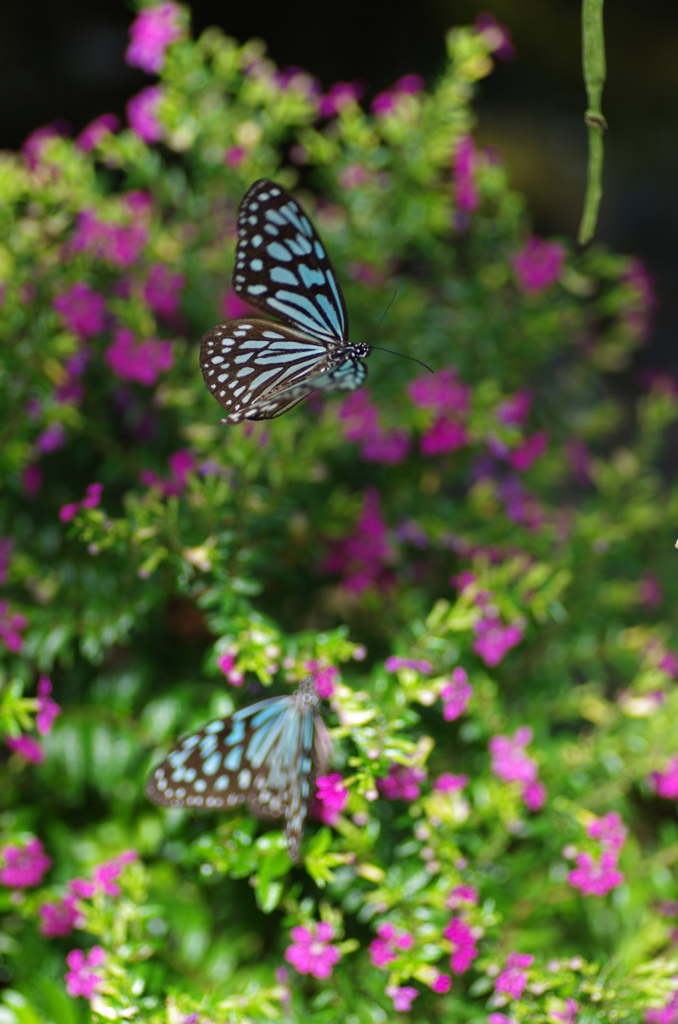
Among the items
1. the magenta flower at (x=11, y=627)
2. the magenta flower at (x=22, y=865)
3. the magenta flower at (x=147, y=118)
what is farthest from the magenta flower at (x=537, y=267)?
the magenta flower at (x=22, y=865)

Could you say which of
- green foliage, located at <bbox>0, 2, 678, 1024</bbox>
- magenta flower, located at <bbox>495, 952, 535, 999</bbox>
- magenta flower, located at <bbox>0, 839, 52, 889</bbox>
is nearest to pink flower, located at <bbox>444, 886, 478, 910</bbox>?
green foliage, located at <bbox>0, 2, 678, 1024</bbox>

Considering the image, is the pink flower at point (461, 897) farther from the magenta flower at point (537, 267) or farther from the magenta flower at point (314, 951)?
the magenta flower at point (537, 267)

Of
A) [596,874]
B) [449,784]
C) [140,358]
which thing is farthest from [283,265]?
[596,874]

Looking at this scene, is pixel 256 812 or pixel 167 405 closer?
pixel 256 812

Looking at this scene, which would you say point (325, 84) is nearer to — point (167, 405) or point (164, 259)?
point (164, 259)

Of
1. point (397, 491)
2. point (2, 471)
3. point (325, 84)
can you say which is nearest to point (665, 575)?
point (397, 491)

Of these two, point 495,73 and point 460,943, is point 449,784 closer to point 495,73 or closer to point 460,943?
point 460,943

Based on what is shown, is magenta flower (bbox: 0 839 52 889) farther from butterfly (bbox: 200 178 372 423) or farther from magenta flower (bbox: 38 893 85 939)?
butterfly (bbox: 200 178 372 423)
